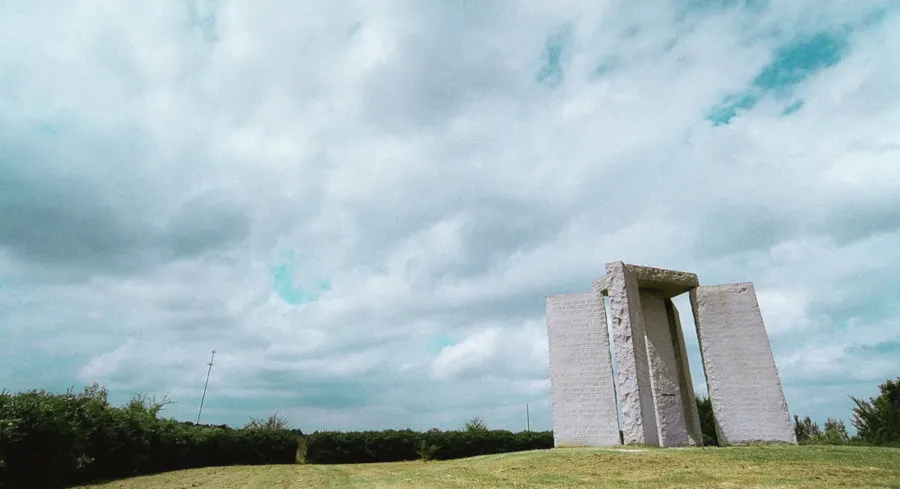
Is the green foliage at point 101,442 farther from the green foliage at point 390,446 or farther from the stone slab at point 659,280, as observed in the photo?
the stone slab at point 659,280

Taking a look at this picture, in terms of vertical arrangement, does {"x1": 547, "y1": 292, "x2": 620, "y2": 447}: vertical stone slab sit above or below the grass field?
above

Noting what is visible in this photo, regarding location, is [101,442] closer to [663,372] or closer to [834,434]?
[663,372]

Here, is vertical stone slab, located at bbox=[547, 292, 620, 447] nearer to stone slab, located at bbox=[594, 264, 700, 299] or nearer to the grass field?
stone slab, located at bbox=[594, 264, 700, 299]

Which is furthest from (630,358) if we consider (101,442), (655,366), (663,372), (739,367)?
(101,442)

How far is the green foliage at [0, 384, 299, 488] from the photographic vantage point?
10914 millimetres

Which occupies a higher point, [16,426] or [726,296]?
[726,296]

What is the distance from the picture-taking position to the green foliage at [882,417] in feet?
51.5

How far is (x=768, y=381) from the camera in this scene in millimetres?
12508

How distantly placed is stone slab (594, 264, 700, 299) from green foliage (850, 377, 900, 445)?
8.14 metres

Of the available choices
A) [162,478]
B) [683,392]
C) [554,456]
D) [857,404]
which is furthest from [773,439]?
[162,478]

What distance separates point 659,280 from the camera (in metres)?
13.5

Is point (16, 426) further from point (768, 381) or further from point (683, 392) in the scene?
point (768, 381)

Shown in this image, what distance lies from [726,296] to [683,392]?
109 inches

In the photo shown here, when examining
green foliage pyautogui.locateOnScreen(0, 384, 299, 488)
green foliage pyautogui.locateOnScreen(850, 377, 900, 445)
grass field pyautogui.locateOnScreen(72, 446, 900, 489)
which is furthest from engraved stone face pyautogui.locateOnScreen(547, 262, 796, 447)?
green foliage pyautogui.locateOnScreen(0, 384, 299, 488)
